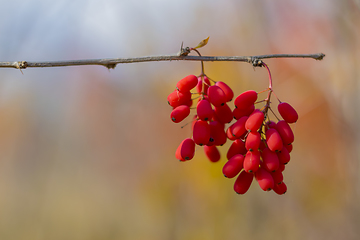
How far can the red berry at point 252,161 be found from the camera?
1.11 m

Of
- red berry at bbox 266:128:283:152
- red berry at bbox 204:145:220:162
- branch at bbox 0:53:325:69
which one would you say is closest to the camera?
red berry at bbox 266:128:283:152

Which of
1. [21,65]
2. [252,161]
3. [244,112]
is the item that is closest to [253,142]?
[252,161]

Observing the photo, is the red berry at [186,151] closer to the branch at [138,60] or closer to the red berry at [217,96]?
the red berry at [217,96]

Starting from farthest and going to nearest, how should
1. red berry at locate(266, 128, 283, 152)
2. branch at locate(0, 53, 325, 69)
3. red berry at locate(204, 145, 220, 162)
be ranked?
1. red berry at locate(204, 145, 220, 162)
2. branch at locate(0, 53, 325, 69)
3. red berry at locate(266, 128, 283, 152)

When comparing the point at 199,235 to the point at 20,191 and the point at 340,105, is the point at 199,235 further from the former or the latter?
the point at 20,191

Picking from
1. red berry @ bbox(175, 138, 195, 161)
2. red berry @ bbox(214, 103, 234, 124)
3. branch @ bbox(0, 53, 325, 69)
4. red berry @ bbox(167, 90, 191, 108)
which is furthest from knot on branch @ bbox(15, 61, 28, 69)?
red berry @ bbox(214, 103, 234, 124)

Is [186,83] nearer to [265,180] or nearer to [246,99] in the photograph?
[246,99]

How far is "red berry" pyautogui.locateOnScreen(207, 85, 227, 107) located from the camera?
1186mm

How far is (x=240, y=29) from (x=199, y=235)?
553cm

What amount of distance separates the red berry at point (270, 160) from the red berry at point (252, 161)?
38mm

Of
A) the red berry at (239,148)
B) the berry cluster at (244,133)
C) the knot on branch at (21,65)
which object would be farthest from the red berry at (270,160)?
the knot on branch at (21,65)

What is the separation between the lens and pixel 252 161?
3.65 ft

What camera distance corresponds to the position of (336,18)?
3223mm

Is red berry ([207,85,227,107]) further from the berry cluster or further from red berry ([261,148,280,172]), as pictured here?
red berry ([261,148,280,172])
